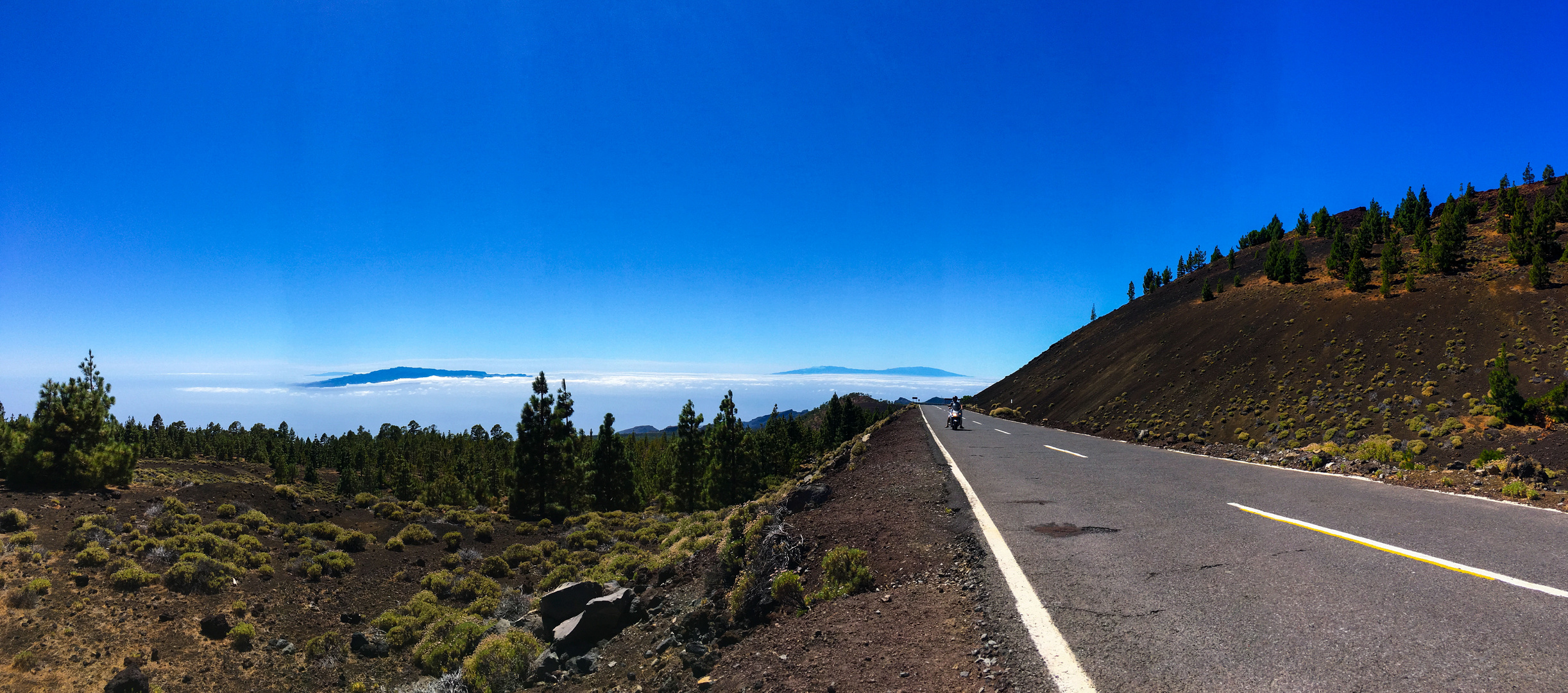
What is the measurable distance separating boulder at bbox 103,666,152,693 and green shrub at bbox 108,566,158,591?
17.3 ft

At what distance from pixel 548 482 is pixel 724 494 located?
1422 centimetres

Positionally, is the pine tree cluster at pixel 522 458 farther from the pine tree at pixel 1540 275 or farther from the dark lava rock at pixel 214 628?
the pine tree at pixel 1540 275

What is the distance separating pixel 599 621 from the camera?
35.6ft

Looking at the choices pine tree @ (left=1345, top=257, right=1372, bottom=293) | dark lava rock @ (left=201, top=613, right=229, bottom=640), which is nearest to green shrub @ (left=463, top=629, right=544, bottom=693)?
dark lava rock @ (left=201, top=613, right=229, bottom=640)

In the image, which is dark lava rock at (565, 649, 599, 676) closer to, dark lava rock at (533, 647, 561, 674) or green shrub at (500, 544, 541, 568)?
dark lava rock at (533, 647, 561, 674)

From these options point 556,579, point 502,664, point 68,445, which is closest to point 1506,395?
point 502,664

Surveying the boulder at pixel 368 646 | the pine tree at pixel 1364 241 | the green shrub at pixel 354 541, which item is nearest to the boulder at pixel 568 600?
the boulder at pixel 368 646

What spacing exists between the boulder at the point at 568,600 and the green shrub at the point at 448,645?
2.60 m

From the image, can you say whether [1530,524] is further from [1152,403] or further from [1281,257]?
[1281,257]

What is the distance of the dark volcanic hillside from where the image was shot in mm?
27359

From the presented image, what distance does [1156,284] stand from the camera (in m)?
94.6

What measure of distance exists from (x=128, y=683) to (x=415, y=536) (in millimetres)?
16181

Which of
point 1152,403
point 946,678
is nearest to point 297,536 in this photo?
point 946,678

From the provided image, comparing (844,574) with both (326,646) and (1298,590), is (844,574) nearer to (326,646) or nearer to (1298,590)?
(1298,590)
